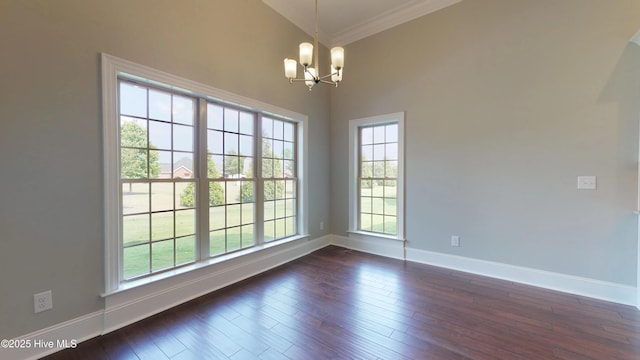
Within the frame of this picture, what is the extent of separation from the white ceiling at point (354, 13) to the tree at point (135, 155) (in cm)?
238

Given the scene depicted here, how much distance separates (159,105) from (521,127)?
3.99m

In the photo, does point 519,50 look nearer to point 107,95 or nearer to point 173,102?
point 173,102

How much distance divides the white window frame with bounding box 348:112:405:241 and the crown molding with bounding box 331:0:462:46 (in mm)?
1373

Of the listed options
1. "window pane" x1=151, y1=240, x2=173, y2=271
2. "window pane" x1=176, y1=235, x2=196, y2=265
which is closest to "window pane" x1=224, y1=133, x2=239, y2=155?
"window pane" x1=176, y1=235, x2=196, y2=265

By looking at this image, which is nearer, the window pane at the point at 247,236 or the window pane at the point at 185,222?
the window pane at the point at 185,222

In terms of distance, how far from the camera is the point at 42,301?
69.5 inches

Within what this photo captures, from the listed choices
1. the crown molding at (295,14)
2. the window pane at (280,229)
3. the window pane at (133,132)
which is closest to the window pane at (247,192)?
the window pane at (280,229)

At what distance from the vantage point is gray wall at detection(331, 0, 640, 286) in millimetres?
2490

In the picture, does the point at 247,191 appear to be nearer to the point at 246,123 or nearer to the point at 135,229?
the point at 246,123

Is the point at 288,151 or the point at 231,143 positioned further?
the point at 288,151

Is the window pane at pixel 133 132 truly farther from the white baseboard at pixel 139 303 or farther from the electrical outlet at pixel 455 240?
the electrical outlet at pixel 455 240

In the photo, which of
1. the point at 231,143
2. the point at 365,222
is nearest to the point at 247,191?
the point at 231,143

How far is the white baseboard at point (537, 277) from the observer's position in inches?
98.0

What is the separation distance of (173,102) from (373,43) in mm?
3119
